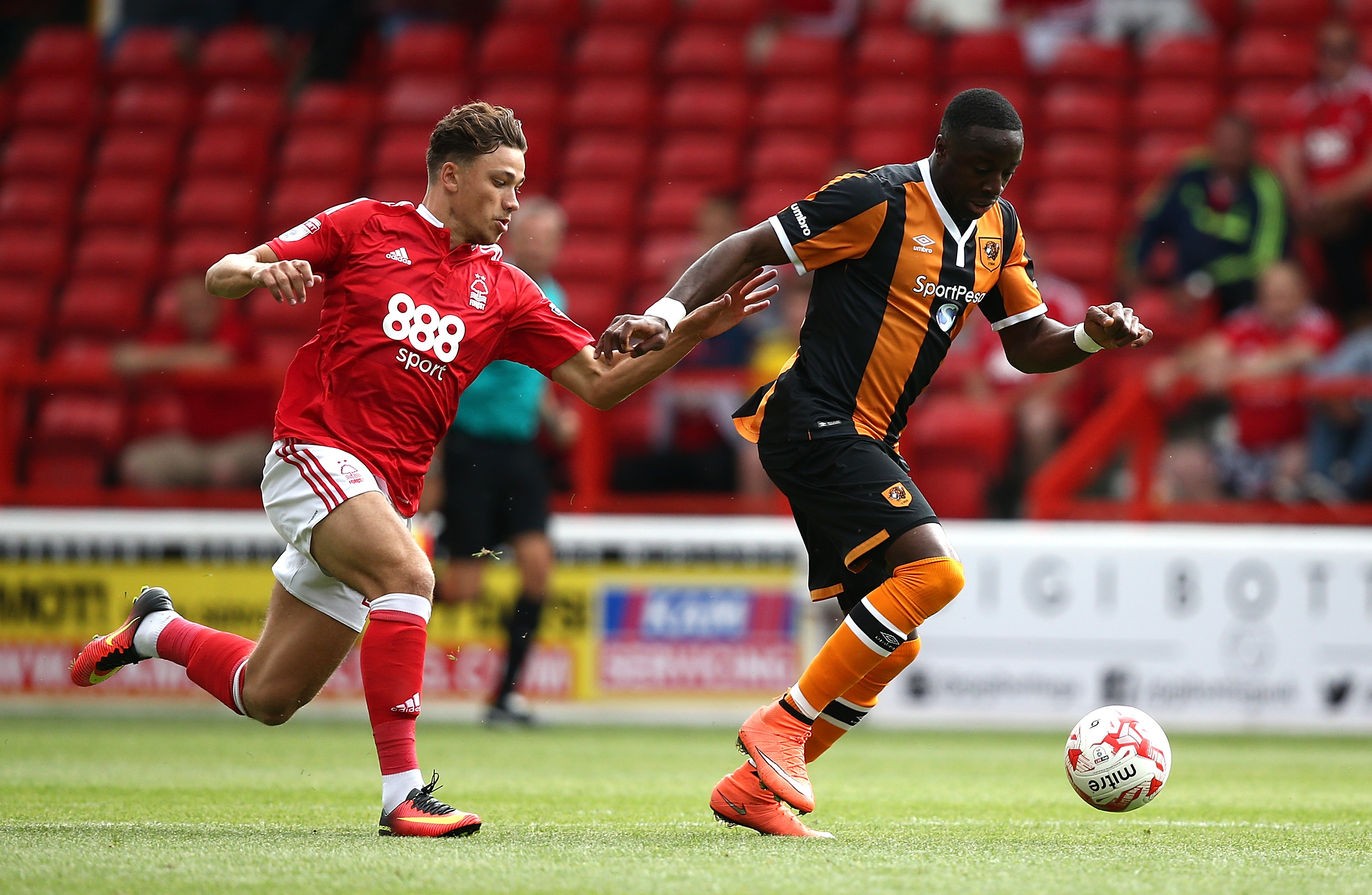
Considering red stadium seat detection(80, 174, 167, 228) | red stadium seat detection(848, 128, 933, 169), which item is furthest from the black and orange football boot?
red stadium seat detection(80, 174, 167, 228)

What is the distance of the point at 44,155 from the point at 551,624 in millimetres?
7627

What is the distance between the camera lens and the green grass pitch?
3.63 meters

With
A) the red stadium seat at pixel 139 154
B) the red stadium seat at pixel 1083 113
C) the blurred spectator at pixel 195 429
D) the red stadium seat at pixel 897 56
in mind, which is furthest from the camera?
the red stadium seat at pixel 139 154

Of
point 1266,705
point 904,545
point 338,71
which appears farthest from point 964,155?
point 338,71

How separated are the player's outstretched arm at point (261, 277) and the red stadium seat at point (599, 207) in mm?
8821

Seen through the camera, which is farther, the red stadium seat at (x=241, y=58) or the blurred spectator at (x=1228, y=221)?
the red stadium seat at (x=241, y=58)

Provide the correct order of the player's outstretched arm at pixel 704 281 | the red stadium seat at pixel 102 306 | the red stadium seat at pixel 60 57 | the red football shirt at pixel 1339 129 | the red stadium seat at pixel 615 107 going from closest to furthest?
the player's outstretched arm at pixel 704 281
the red football shirt at pixel 1339 129
the red stadium seat at pixel 102 306
the red stadium seat at pixel 615 107
the red stadium seat at pixel 60 57

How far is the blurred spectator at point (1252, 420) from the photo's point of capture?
945 centimetres

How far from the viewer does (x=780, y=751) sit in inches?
185

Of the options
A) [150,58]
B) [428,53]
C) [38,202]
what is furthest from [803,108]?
[38,202]

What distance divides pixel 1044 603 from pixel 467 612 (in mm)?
3508

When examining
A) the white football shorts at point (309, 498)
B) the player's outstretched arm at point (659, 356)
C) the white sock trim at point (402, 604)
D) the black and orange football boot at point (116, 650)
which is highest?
the player's outstretched arm at point (659, 356)

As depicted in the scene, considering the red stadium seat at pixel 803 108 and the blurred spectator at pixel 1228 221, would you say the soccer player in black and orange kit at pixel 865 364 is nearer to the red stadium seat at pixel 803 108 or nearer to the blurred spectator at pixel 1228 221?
the blurred spectator at pixel 1228 221

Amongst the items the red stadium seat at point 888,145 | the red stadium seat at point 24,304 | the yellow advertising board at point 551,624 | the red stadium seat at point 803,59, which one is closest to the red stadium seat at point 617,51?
the red stadium seat at point 803,59
